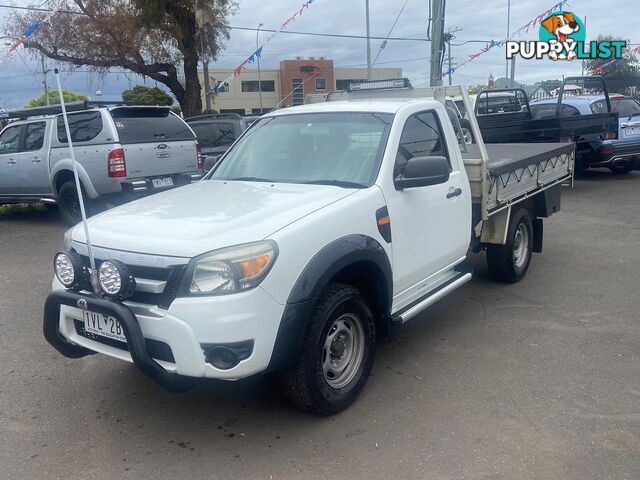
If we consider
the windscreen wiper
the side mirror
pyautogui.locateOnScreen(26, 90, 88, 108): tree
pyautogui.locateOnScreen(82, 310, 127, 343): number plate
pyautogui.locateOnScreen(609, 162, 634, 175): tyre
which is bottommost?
pyautogui.locateOnScreen(609, 162, 634, 175): tyre

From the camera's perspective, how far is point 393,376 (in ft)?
14.7

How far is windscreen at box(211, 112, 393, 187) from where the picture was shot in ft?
14.4

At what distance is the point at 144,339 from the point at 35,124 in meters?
8.92

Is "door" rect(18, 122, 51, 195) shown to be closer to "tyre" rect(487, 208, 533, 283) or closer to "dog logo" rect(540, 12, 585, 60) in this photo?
"tyre" rect(487, 208, 533, 283)

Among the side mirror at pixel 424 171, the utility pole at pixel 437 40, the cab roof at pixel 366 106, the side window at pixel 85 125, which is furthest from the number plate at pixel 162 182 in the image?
the side mirror at pixel 424 171

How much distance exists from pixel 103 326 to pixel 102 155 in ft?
21.1

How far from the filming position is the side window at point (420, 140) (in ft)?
15.0

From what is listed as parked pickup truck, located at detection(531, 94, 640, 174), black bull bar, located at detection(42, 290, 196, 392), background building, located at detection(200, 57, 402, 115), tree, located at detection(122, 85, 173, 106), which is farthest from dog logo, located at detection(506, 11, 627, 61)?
background building, located at detection(200, 57, 402, 115)

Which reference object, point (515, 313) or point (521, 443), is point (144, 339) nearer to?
point (521, 443)

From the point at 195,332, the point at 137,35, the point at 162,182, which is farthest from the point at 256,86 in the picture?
the point at 195,332

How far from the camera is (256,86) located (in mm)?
60438

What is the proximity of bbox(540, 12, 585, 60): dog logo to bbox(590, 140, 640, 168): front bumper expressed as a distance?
5.14 meters

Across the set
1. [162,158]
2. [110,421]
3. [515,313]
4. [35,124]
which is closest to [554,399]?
[515,313]

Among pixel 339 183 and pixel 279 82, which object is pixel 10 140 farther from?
pixel 279 82
